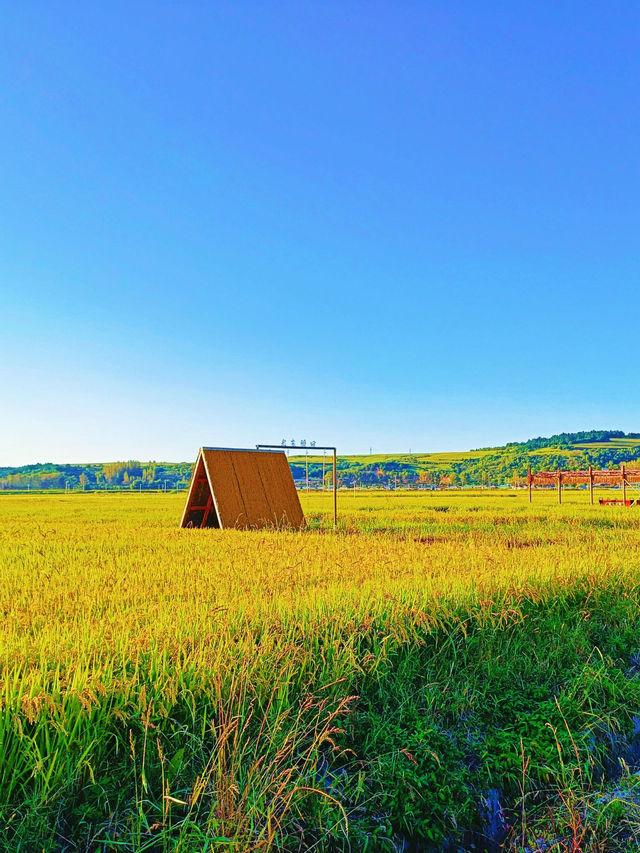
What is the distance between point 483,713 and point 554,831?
1124 millimetres

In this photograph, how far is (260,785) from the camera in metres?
3.46

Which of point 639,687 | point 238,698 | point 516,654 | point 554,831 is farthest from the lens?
point 516,654

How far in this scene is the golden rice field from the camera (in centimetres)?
332

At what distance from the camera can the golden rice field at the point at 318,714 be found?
3.32 metres

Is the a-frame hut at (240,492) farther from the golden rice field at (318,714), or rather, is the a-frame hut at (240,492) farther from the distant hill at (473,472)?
the distant hill at (473,472)

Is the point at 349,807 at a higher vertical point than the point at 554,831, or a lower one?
higher

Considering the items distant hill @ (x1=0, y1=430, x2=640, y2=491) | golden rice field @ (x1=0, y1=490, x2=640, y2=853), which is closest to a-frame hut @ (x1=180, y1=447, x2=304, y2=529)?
golden rice field @ (x1=0, y1=490, x2=640, y2=853)

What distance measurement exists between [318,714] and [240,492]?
14071 mm

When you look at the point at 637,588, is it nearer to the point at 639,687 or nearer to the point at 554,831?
the point at 639,687

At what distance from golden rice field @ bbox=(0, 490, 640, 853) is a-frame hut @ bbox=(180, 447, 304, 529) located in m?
8.99

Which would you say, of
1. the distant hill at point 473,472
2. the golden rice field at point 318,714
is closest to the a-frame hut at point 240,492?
the golden rice field at point 318,714

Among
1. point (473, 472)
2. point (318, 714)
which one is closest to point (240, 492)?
point (318, 714)

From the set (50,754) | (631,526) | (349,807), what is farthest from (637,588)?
(631,526)

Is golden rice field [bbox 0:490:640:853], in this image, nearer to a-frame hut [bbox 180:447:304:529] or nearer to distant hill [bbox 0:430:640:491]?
a-frame hut [bbox 180:447:304:529]
